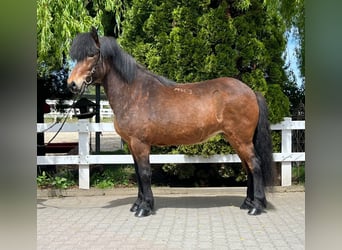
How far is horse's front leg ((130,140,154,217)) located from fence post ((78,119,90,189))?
5.74ft

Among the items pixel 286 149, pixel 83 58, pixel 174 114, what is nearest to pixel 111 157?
pixel 174 114

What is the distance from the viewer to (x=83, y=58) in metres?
4.42

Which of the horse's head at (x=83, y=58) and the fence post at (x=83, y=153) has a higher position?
the horse's head at (x=83, y=58)

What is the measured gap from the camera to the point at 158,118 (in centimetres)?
469

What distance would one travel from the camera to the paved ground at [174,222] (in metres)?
3.77

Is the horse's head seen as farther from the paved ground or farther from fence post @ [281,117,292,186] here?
fence post @ [281,117,292,186]

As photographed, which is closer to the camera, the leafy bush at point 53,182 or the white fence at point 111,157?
the white fence at point 111,157

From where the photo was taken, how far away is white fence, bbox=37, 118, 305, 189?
6078 mm

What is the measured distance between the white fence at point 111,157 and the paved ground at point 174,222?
405 mm

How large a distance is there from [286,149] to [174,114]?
8.26 feet

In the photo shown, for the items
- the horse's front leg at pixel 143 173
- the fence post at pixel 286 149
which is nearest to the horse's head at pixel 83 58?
the horse's front leg at pixel 143 173

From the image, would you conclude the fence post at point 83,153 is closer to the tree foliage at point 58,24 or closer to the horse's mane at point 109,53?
the tree foliage at point 58,24
